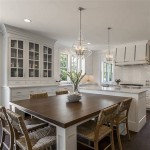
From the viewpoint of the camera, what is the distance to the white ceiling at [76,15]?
8.22ft

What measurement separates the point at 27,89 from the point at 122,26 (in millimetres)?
3077

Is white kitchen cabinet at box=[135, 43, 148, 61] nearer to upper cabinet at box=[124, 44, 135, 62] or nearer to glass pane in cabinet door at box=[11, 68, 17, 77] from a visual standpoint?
upper cabinet at box=[124, 44, 135, 62]

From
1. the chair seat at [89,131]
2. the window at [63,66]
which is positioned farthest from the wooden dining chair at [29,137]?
the window at [63,66]

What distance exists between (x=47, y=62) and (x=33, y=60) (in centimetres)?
56

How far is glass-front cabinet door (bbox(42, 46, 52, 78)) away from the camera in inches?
181

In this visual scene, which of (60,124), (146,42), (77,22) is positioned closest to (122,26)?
(77,22)

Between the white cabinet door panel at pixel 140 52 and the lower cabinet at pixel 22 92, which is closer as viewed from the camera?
the lower cabinet at pixel 22 92

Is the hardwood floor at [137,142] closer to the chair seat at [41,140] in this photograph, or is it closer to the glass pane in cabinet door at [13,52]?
the chair seat at [41,140]

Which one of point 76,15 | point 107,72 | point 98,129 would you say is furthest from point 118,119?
point 107,72

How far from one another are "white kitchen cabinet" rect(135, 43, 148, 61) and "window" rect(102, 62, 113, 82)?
148 cm

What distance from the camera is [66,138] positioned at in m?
1.33

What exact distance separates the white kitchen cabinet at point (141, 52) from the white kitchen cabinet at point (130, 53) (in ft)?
0.50

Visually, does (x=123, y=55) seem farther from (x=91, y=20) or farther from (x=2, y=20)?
(x=2, y=20)

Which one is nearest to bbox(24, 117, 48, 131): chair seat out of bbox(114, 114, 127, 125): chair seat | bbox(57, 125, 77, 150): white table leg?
bbox(57, 125, 77, 150): white table leg
